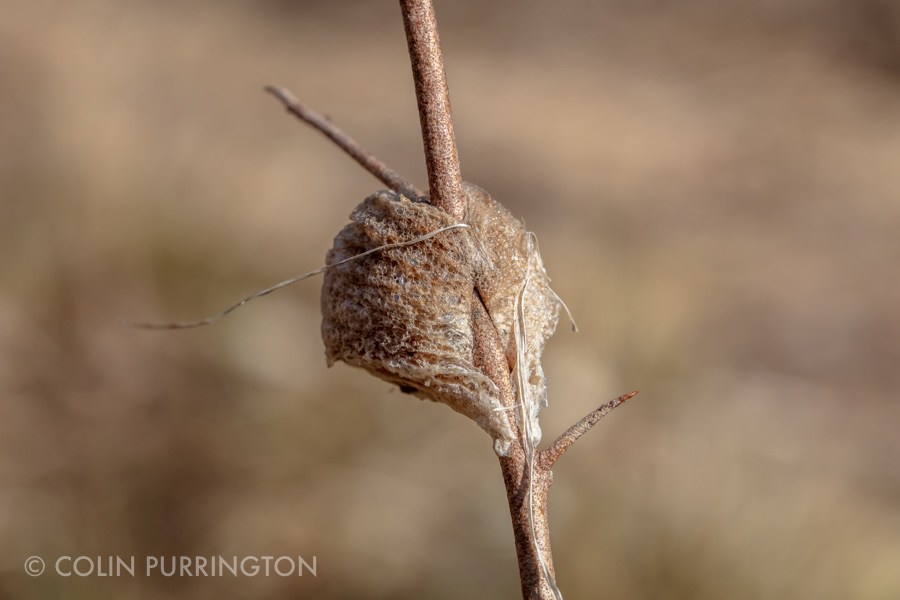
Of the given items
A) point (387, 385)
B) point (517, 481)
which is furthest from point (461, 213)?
point (387, 385)

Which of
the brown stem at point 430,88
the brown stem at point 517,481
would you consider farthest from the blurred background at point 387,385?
the brown stem at point 430,88

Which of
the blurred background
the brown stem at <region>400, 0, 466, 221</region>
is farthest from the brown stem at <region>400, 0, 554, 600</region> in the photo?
the blurred background

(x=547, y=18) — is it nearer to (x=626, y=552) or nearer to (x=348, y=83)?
(x=348, y=83)

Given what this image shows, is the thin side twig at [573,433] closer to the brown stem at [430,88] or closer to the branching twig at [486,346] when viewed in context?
the branching twig at [486,346]

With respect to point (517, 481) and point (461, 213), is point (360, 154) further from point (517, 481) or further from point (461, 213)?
point (517, 481)

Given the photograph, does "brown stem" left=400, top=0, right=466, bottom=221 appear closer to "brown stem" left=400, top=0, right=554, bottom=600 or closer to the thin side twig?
"brown stem" left=400, top=0, right=554, bottom=600

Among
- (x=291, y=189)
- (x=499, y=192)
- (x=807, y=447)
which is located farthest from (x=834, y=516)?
(x=291, y=189)
